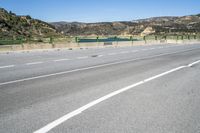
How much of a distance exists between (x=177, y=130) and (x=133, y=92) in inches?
132

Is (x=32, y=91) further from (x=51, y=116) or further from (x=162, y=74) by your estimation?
(x=162, y=74)

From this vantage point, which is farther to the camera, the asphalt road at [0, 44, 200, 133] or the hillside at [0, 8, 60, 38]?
the hillside at [0, 8, 60, 38]

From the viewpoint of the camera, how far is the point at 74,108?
6.59 m

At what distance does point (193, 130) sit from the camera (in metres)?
5.24

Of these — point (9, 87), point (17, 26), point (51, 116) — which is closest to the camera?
point (51, 116)

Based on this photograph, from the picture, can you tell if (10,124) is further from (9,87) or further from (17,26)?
(17,26)

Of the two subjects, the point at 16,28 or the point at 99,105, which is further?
the point at 16,28

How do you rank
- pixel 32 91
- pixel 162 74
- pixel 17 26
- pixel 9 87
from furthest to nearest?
pixel 17 26
pixel 162 74
pixel 9 87
pixel 32 91

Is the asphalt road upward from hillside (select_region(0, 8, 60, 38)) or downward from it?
downward

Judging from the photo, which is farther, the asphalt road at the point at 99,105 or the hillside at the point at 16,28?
the hillside at the point at 16,28

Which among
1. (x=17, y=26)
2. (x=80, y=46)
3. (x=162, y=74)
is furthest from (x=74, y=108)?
(x=17, y=26)

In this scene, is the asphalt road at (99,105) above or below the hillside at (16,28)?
below

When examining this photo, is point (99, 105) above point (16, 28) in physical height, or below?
below

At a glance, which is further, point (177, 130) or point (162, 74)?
point (162, 74)
